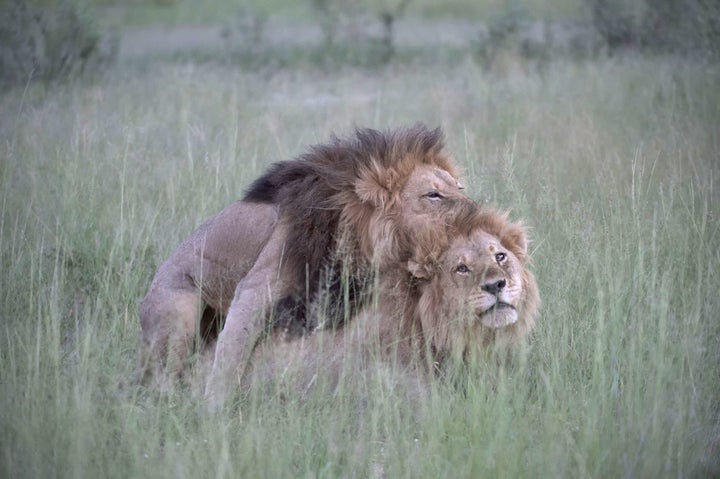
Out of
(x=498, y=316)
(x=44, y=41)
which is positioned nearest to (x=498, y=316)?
(x=498, y=316)

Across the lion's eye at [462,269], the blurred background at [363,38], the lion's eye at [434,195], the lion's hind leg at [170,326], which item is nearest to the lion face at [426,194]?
the lion's eye at [434,195]

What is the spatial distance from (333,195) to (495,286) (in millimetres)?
971

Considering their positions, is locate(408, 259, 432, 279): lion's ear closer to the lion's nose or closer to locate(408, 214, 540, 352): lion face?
locate(408, 214, 540, 352): lion face

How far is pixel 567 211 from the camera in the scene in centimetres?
552

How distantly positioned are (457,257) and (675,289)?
1283 mm

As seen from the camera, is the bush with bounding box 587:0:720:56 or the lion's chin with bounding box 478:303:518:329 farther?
the bush with bounding box 587:0:720:56

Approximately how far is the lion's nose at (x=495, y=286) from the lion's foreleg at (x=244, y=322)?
90 cm

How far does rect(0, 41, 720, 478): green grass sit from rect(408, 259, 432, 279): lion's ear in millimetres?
500

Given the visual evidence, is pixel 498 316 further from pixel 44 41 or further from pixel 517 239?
pixel 44 41

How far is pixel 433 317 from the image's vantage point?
4043 millimetres

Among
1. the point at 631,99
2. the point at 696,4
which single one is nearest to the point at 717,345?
the point at 631,99

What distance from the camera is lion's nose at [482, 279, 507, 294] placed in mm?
3822

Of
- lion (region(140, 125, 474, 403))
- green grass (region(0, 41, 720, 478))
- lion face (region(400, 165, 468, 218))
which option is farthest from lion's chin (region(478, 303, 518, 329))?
lion face (region(400, 165, 468, 218))

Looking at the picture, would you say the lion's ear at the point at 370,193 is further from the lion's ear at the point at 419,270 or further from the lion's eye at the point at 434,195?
the lion's ear at the point at 419,270
